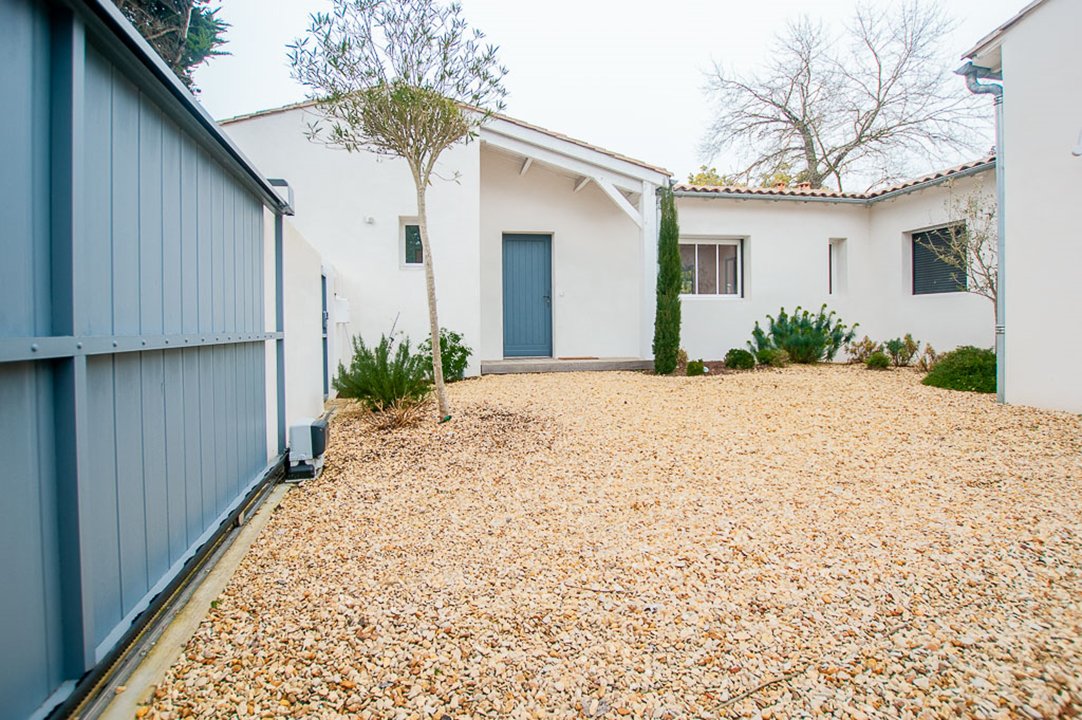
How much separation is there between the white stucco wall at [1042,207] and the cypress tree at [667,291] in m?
4.07

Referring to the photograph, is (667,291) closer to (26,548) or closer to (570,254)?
(570,254)

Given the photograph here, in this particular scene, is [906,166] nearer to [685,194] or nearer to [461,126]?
[685,194]

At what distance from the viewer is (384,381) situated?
5355 mm

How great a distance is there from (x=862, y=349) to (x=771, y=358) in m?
2.53

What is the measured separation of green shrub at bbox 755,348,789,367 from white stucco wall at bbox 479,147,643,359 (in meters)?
2.07

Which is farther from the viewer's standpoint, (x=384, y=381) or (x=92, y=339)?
(x=384, y=381)

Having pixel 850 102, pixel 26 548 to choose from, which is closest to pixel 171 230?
pixel 26 548

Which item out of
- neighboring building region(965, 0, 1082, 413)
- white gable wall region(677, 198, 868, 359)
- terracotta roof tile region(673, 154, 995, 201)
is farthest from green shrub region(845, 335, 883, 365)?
neighboring building region(965, 0, 1082, 413)

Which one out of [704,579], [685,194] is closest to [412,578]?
[704,579]

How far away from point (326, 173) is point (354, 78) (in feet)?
13.4

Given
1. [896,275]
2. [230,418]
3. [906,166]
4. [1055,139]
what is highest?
[906,166]

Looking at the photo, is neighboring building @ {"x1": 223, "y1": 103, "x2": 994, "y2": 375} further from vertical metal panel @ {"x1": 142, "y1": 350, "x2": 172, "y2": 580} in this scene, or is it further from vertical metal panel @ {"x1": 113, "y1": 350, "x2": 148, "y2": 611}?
vertical metal panel @ {"x1": 113, "y1": 350, "x2": 148, "y2": 611}

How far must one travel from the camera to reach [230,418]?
296 cm

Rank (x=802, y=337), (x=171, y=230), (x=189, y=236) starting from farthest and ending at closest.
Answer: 1. (x=802, y=337)
2. (x=189, y=236)
3. (x=171, y=230)
